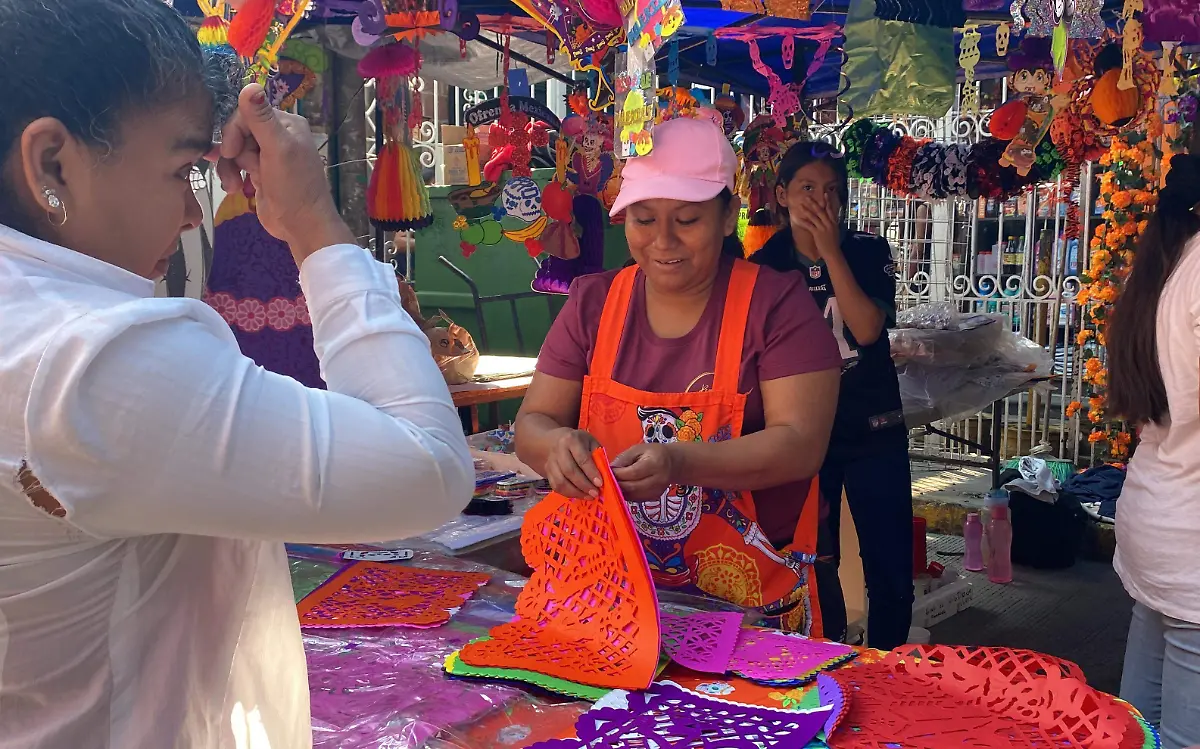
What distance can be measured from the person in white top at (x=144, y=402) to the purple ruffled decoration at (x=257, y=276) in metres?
2.47

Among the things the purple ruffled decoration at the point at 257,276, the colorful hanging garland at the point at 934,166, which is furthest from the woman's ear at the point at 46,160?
the colorful hanging garland at the point at 934,166

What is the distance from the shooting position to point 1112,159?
550cm

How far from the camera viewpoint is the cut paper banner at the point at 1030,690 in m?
1.10

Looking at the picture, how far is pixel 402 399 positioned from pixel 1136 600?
1.76 m

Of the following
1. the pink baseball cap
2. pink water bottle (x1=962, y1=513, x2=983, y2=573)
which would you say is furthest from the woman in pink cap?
pink water bottle (x1=962, y1=513, x2=983, y2=573)

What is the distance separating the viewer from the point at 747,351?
5.93 feet

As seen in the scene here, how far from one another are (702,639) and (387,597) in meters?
0.54

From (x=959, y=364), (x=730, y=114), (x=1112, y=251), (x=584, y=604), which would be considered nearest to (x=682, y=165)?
(x=584, y=604)

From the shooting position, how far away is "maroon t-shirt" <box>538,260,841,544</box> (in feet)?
5.88

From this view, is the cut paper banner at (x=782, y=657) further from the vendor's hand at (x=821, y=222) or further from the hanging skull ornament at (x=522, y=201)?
the hanging skull ornament at (x=522, y=201)

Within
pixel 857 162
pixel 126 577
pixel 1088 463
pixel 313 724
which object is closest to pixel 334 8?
pixel 857 162

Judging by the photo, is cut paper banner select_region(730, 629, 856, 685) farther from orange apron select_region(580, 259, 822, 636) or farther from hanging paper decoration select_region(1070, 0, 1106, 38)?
hanging paper decoration select_region(1070, 0, 1106, 38)

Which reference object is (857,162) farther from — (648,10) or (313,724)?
(313,724)

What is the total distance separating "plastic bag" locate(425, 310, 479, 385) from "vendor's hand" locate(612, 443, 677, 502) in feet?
10.9
